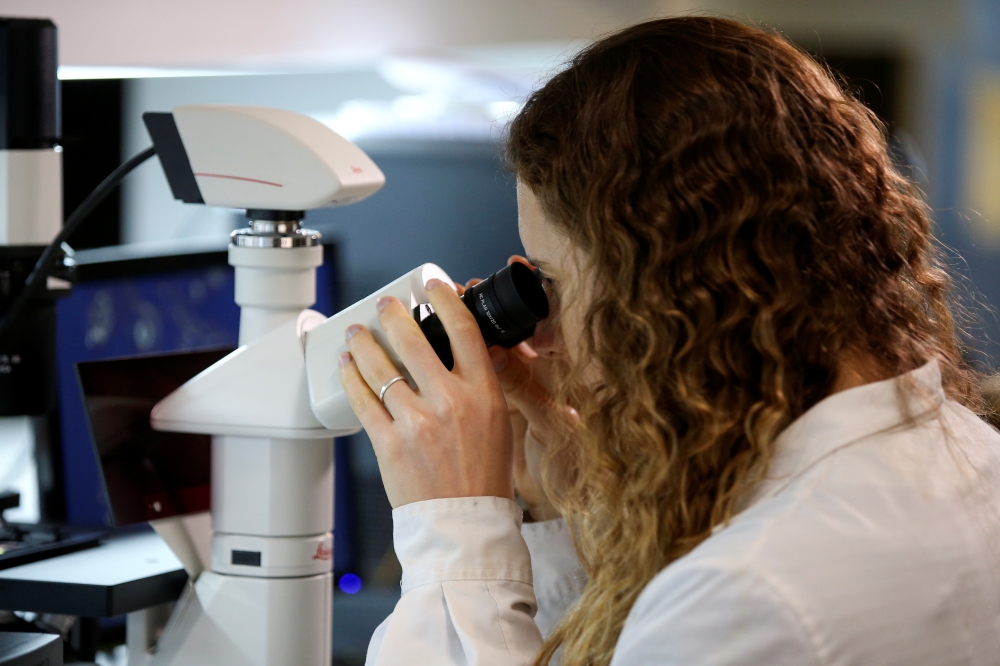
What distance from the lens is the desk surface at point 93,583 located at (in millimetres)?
877

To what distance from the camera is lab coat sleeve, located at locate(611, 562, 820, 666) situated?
0.65 m

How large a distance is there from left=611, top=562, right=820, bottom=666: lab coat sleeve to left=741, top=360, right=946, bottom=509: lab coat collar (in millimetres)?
97

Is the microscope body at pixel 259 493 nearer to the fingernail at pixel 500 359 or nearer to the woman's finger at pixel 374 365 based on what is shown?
the woman's finger at pixel 374 365

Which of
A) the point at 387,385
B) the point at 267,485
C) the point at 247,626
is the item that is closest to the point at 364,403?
the point at 387,385

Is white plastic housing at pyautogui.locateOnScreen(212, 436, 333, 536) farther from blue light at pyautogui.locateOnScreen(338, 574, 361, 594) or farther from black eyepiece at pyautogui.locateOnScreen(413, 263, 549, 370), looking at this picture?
blue light at pyautogui.locateOnScreen(338, 574, 361, 594)

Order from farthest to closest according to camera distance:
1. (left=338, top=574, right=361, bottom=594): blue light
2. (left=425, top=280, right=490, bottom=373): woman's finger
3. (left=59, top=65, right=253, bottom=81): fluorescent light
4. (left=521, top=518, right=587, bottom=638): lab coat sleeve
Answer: (left=338, top=574, right=361, bottom=594): blue light → (left=59, top=65, right=253, bottom=81): fluorescent light → (left=521, top=518, right=587, bottom=638): lab coat sleeve → (left=425, top=280, right=490, bottom=373): woman's finger

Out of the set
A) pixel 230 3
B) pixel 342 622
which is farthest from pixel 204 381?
pixel 230 3

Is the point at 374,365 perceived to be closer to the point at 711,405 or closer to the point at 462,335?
the point at 462,335

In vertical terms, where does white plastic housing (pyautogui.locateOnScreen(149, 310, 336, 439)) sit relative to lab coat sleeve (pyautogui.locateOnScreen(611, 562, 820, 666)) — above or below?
above

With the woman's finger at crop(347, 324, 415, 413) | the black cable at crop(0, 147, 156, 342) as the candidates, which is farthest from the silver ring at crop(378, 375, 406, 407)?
the black cable at crop(0, 147, 156, 342)

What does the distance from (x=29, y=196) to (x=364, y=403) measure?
39 cm

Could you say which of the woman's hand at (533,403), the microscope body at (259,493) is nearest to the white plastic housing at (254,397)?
the microscope body at (259,493)

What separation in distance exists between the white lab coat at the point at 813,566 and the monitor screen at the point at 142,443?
0.25m

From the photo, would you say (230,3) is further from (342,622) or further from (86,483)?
(342,622)
